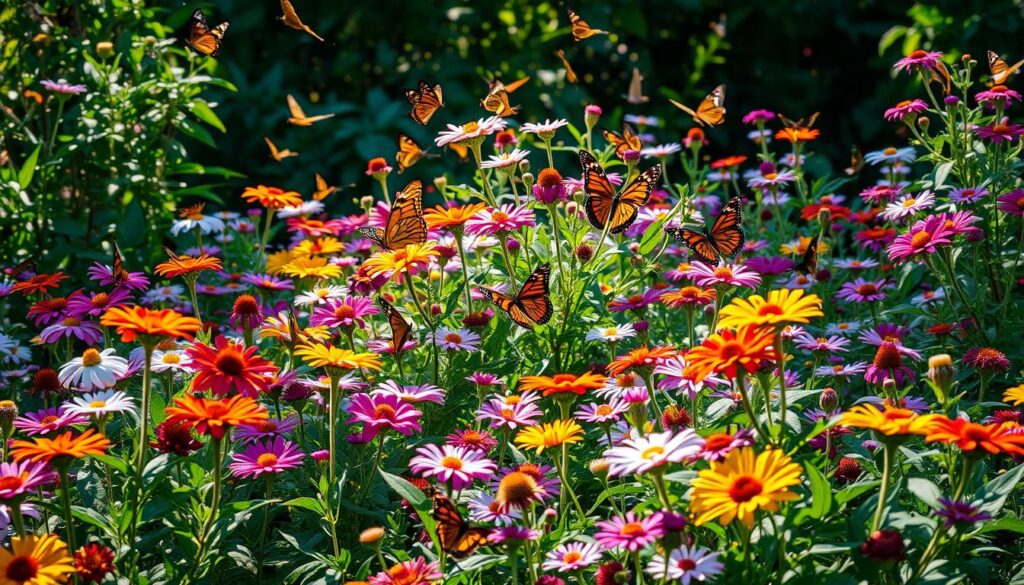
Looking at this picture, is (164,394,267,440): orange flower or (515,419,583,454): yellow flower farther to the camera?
(515,419,583,454): yellow flower

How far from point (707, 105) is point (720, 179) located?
35.5 inches

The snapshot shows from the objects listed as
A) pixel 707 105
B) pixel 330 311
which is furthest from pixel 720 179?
pixel 330 311

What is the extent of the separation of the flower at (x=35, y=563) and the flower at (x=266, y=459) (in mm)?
360

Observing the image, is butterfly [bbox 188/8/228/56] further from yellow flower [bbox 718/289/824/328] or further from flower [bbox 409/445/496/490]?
yellow flower [bbox 718/289/824/328]

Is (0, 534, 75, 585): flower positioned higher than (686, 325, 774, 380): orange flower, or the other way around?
(686, 325, 774, 380): orange flower

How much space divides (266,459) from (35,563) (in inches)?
17.9

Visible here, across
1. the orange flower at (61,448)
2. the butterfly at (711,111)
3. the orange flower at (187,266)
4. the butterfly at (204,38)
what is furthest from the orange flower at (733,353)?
the butterfly at (204,38)

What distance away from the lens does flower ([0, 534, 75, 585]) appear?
62.4 inches

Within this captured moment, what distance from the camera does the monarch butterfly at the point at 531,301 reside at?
2.30 m

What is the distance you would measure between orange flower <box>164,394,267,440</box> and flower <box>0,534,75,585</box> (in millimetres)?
270

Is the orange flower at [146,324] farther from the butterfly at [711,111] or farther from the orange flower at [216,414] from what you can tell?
the butterfly at [711,111]

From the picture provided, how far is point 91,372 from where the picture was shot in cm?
213

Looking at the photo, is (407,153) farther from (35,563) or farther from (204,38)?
(35,563)

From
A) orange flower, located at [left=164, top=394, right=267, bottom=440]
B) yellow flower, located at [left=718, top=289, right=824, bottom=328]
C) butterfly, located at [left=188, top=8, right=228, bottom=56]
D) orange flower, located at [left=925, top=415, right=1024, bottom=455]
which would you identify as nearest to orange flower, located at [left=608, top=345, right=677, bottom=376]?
yellow flower, located at [left=718, top=289, right=824, bottom=328]
